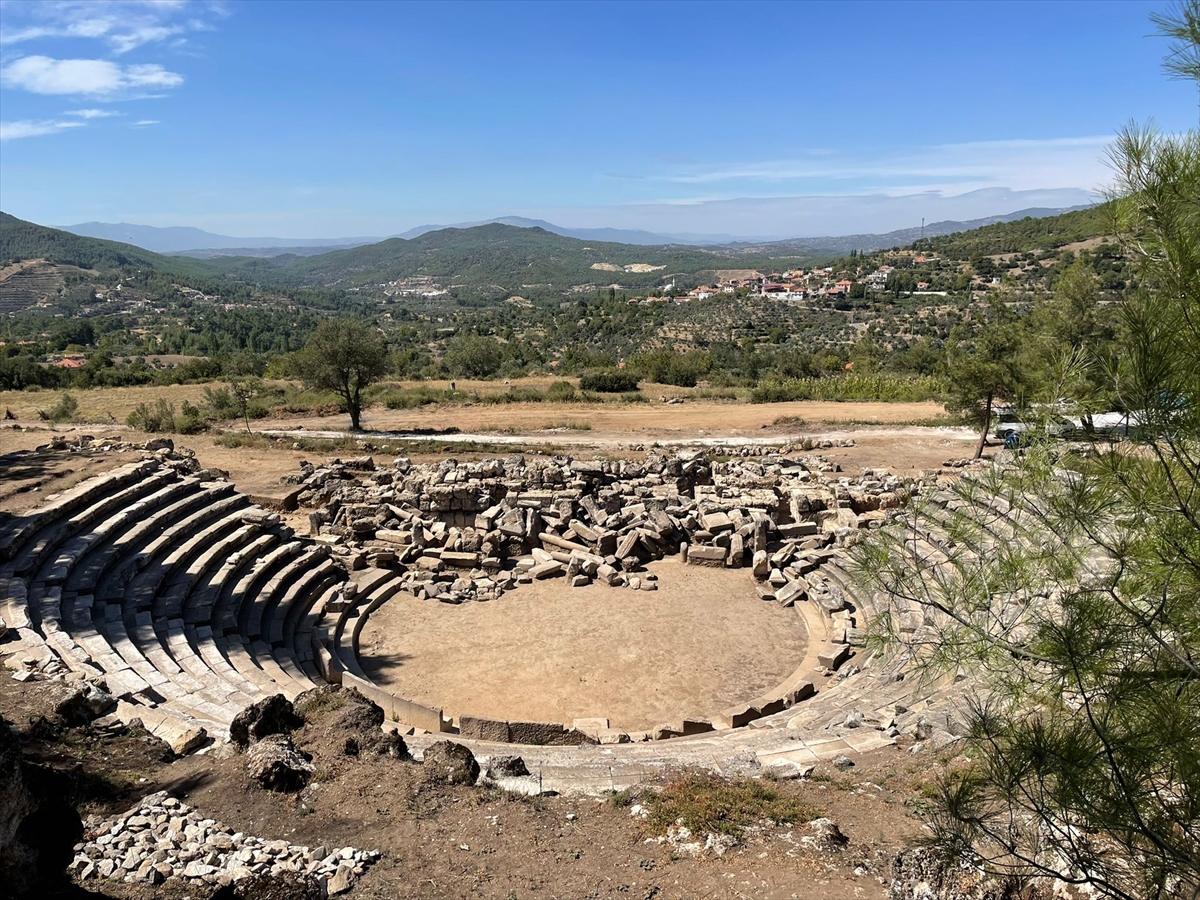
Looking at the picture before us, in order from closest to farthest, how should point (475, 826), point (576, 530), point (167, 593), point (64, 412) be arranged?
1. point (475, 826)
2. point (167, 593)
3. point (576, 530)
4. point (64, 412)

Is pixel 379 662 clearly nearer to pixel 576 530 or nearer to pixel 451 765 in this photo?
pixel 451 765

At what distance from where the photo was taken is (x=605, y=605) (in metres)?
16.1

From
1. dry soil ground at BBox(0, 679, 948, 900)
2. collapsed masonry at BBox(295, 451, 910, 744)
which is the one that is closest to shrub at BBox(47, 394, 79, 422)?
collapsed masonry at BBox(295, 451, 910, 744)

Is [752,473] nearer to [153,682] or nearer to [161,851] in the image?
[153,682]

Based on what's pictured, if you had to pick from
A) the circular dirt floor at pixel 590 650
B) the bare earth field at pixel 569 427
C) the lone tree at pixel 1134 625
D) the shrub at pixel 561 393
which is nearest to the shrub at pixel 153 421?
the bare earth field at pixel 569 427

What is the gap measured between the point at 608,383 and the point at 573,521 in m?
31.7

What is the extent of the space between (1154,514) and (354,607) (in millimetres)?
14830

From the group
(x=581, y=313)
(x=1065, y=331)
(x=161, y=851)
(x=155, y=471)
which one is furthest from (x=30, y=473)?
(x=581, y=313)

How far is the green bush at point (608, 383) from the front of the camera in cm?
5034

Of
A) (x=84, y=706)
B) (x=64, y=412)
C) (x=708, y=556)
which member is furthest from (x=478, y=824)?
(x=64, y=412)

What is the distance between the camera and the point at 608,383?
1992 inches

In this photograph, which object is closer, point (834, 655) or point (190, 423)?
point (834, 655)

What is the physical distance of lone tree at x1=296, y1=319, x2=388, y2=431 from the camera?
35500mm

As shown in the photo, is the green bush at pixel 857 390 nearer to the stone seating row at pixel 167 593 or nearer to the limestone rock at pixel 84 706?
the stone seating row at pixel 167 593
